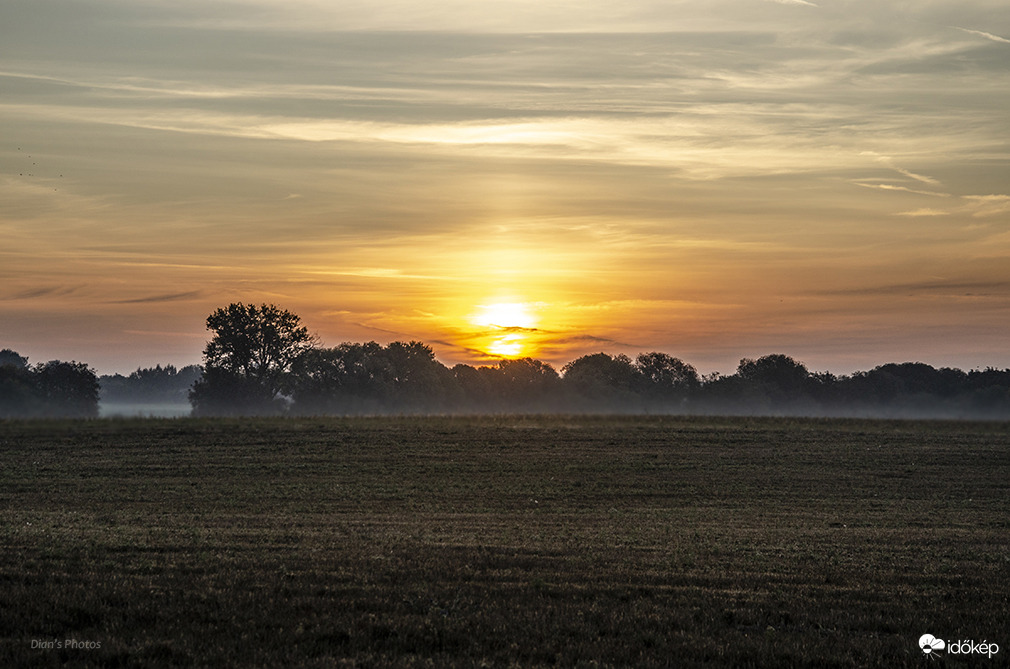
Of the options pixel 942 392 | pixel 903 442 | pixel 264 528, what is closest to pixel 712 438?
pixel 903 442

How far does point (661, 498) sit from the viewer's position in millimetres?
34969

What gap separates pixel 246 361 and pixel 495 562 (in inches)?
4287

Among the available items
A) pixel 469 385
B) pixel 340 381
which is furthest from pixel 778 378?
pixel 340 381

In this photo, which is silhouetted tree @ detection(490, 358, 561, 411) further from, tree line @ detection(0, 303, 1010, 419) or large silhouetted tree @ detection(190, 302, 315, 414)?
large silhouetted tree @ detection(190, 302, 315, 414)

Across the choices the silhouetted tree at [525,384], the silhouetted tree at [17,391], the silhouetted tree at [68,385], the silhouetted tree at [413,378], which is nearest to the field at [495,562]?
the silhouetted tree at [17,391]

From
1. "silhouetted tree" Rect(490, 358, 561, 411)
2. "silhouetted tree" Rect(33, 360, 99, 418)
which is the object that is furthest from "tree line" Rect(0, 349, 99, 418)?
"silhouetted tree" Rect(490, 358, 561, 411)

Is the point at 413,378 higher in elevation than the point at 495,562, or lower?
higher

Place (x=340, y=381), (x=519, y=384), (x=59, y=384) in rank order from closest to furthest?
(x=59, y=384), (x=340, y=381), (x=519, y=384)

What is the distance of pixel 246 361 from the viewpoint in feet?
390

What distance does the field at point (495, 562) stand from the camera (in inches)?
398

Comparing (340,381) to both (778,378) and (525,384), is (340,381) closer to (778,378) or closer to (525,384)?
(525,384)

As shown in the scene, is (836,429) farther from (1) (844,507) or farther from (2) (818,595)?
(2) (818,595)

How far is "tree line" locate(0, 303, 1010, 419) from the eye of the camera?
113m

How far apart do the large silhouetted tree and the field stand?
70.7 m
